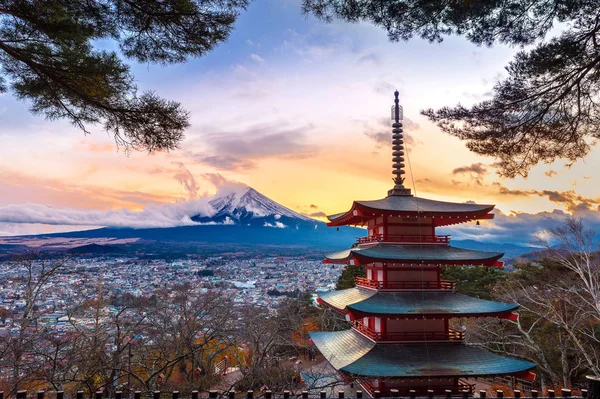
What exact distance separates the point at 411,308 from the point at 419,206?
3.11 m

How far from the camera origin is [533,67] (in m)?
5.48

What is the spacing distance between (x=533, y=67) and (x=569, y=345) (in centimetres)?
1667

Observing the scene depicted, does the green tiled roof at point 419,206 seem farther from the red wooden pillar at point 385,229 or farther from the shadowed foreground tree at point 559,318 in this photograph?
the shadowed foreground tree at point 559,318

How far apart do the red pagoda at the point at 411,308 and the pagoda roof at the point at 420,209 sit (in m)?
0.03

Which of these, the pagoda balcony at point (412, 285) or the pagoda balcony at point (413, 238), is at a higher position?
the pagoda balcony at point (413, 238)

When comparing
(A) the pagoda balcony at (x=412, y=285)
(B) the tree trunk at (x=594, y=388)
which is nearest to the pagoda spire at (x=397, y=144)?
(A) the pagoda balcony at (x=412, y=285)

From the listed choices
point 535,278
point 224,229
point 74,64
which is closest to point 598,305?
point 535,278

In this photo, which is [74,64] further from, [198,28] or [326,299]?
[326,299]

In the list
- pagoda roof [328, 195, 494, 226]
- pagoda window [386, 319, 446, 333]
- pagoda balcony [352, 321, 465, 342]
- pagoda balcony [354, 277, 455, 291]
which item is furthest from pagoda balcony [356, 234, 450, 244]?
pagoda balcony [352, 321, 465, 342]

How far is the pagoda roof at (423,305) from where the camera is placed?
1105 centimetres

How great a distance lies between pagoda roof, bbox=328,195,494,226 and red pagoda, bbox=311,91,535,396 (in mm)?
28

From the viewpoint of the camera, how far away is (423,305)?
11453mm

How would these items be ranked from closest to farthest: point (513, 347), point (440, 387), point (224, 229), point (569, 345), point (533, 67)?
point (533, 67) < point (440, 387) < point (569, 345) < point (513, 347) < point (224, 229)

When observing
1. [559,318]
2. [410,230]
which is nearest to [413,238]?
[410,230]
